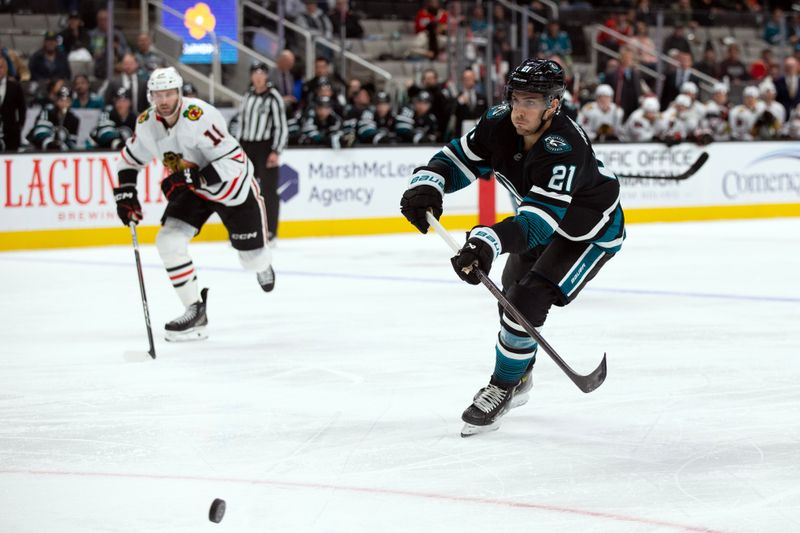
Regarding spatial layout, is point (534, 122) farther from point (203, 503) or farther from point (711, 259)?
point (711, 259)

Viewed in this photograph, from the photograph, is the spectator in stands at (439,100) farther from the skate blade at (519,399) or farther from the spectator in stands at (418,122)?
the skate blade at (519,399)

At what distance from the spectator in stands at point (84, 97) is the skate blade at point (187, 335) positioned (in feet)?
18.0

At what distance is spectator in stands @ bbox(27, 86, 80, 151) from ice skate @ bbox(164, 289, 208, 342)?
189 inches

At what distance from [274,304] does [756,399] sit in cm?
333

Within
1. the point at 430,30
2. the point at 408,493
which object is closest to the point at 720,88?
the point at 430,30

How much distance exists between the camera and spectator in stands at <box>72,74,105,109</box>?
36.0 ft

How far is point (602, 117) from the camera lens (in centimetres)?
1338

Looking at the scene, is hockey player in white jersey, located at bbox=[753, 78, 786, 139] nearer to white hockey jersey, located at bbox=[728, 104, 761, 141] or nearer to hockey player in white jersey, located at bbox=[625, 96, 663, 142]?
white hockey jersey, located at bbox=[728, 104, 761, 141]

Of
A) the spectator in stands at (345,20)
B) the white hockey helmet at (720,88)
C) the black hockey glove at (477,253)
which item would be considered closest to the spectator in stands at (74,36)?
the spectator in stands at (345,20)

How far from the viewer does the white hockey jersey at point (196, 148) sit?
5.86m

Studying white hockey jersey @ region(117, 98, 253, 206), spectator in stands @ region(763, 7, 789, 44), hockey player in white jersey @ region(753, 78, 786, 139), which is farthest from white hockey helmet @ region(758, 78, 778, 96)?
white hockey jersey @ region(117, 98, 253, 206)

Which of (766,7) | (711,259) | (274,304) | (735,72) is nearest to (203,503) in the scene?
(274,304)

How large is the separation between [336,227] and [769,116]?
534cm

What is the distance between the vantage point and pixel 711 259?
31.5ft
